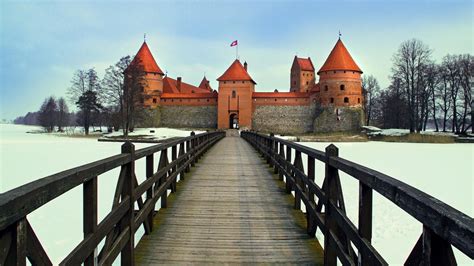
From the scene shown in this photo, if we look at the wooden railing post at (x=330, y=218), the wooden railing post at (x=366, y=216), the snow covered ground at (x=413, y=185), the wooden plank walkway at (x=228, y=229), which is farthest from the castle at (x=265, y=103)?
the wooden railing post at (x=366, y=216)

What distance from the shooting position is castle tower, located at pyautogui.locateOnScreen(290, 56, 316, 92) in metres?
75.6

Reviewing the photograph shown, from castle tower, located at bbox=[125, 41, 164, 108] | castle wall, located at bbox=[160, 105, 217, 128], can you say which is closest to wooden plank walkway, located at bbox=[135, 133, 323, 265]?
castle wall, located at bbox=[160, 105, 217, 128]

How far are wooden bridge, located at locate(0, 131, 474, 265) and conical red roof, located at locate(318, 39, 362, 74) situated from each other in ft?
146

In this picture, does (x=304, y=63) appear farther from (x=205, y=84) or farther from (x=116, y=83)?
(x=116, y=83)

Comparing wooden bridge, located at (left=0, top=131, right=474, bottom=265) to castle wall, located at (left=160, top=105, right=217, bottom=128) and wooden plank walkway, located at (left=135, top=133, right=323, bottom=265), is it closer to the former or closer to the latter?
wooden plank walkway, located at (left=135, top=133, right=323, bottom=265)

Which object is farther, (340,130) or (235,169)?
(340,130)

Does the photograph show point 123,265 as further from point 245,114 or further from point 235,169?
point 245,114

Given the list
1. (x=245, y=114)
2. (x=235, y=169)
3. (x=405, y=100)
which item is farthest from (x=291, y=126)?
(x=235, y=169)

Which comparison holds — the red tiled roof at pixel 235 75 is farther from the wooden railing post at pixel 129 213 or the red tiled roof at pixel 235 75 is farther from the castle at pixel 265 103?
the wooden railing post at pixel 129 213

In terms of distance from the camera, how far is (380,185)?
6.68 ft

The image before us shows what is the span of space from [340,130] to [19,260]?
48536 mm

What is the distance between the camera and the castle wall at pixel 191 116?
52.2 meters

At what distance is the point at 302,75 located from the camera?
7556 cm

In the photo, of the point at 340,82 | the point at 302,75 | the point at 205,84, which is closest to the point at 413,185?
the point at 340,82
